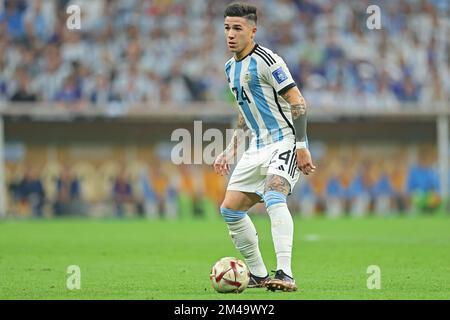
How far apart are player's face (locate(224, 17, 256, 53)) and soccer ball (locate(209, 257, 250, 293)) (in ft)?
6.91

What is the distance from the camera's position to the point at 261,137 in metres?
9.84

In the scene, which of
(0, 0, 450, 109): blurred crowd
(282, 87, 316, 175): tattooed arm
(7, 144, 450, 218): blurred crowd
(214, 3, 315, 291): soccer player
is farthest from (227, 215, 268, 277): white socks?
(7, 144, 450, 218): blurred crowd

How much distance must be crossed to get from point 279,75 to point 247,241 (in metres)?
1.68

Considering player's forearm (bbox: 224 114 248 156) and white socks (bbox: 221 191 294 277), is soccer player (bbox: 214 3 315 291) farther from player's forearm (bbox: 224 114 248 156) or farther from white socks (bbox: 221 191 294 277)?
player's forearm (bbox: 224 114 248 156)

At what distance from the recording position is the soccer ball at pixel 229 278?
931 cm

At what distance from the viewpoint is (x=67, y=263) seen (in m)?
13.6

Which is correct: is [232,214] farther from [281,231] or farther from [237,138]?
[237,138]

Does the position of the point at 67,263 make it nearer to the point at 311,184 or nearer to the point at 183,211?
the point at 183,211

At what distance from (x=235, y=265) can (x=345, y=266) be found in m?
3.75

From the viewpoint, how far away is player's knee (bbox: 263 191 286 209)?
9.33m

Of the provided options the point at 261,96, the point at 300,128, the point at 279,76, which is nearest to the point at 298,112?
the point at 300,128

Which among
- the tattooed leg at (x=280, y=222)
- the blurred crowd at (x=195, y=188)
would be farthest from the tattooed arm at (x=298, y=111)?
the blurred crowd at (x=195, y=188)
